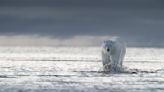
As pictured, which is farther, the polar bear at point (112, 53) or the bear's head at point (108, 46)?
the polar bear at point (112, 53)

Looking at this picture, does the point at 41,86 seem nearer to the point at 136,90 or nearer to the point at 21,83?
the point at 21,83

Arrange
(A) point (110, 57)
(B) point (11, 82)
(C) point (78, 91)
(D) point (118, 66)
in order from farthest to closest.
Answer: (D) point (118, 66), (A) point (110, 57), (B) point (11, 82), (C) point (78, 91)

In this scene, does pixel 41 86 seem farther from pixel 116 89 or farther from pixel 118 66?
pixel 118 66

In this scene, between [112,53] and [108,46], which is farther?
[112,53]

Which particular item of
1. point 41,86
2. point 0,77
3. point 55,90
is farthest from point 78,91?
point 0,77

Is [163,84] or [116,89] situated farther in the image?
[163,84]

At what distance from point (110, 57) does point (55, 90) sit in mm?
13601

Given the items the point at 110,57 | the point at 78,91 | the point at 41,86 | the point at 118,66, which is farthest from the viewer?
the point at 118,66

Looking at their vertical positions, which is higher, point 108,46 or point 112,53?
point 108,46

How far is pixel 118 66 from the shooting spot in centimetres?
6197

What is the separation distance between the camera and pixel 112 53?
58.1 meters

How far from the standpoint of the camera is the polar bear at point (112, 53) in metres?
57.4

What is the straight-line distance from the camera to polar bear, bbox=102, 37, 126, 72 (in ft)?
188

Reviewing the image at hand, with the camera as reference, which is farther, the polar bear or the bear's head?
the polar bear
